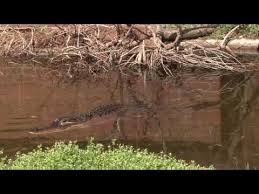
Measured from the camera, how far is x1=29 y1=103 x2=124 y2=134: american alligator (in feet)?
28.7

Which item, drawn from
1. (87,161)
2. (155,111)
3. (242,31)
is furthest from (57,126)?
(242,31)

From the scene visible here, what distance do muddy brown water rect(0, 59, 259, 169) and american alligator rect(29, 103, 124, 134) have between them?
0.20m

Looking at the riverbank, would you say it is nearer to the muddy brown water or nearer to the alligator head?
the muddy brown water

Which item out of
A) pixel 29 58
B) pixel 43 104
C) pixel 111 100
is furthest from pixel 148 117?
pixel 29 58

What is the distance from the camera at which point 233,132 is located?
8516 millimetres

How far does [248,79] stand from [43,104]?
517 cm

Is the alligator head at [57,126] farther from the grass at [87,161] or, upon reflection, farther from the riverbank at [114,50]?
the riverbank at [114,50]

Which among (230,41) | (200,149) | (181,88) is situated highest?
(230,41)

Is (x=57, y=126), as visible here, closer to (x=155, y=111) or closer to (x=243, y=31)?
(x=155, y=111)

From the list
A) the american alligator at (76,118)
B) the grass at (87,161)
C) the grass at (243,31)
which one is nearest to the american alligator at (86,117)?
the american alligator at (76,118)

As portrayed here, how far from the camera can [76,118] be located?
9406mm

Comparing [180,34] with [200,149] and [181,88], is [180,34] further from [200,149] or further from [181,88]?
[200,149]

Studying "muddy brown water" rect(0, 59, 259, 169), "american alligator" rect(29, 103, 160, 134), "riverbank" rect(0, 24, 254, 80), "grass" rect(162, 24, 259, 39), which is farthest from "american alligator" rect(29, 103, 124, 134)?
"grass" rect(162, 24, 259, 39)

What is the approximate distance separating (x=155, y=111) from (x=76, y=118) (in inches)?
63.8
